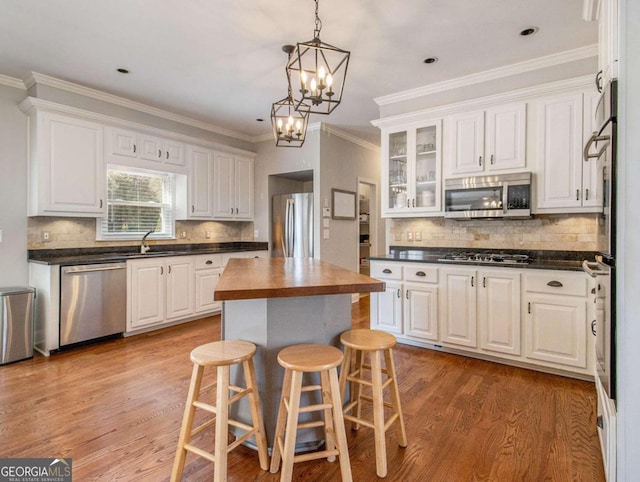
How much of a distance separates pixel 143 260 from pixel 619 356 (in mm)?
4160

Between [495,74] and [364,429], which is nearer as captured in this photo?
[364,429]

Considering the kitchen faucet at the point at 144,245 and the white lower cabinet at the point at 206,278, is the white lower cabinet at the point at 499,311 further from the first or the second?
the kitchen faucet at the point at 144,245

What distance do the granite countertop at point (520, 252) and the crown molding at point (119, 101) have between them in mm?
3229

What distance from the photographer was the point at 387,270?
364 centimetres

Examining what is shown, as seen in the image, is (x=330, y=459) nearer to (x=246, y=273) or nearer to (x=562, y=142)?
(x=246, y=273)

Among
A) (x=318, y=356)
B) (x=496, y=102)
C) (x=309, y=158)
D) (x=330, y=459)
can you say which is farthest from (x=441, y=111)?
(x=330, y=459)

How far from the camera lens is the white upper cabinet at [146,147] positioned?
401 centimetres

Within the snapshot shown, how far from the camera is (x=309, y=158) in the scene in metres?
5.11

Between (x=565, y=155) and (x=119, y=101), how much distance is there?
15.4ft

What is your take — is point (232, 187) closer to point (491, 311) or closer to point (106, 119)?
point (106, 119)

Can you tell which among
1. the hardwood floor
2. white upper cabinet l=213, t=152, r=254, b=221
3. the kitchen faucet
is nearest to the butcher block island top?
the hardwood floor

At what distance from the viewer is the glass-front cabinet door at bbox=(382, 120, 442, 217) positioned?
3687 millimetres

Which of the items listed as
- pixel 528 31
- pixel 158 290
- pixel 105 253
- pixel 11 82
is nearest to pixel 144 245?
pixel 105 253

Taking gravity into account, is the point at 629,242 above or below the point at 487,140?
below
